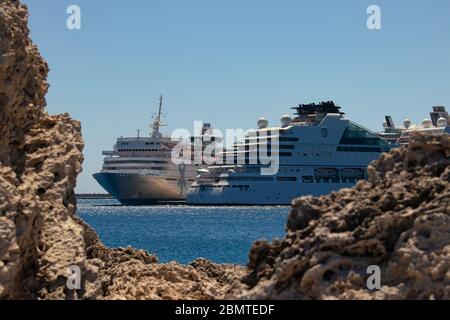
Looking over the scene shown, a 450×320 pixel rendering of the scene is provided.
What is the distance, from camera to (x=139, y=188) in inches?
3782

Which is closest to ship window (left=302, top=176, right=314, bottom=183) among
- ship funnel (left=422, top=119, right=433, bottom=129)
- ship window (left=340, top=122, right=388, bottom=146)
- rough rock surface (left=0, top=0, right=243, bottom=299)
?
ship window (left=340, top=122, right=388, bottom=146)

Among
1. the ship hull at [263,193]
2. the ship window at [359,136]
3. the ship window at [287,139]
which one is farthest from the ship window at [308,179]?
the ship window at [359,136]

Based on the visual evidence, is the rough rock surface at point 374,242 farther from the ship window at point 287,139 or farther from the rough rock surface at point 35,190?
the ship window at point 287,139

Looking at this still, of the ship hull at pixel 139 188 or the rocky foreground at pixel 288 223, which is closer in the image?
the rocky foreground at pixel 288 223

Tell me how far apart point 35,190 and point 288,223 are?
75.0 inches

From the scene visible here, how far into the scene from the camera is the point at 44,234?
6434 mm

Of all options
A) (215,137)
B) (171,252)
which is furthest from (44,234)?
(215,137)

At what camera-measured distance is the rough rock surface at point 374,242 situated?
17.8 ft

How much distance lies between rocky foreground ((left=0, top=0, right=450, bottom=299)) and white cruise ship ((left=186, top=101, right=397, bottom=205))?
3067 inches

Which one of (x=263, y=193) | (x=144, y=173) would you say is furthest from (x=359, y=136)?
(x=144, y=173)

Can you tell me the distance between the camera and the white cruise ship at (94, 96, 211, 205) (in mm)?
95912

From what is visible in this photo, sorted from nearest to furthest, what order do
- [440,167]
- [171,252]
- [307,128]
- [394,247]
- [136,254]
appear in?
[394,247] → [440,167] → [136,254] → [171,252] → [307,128]
